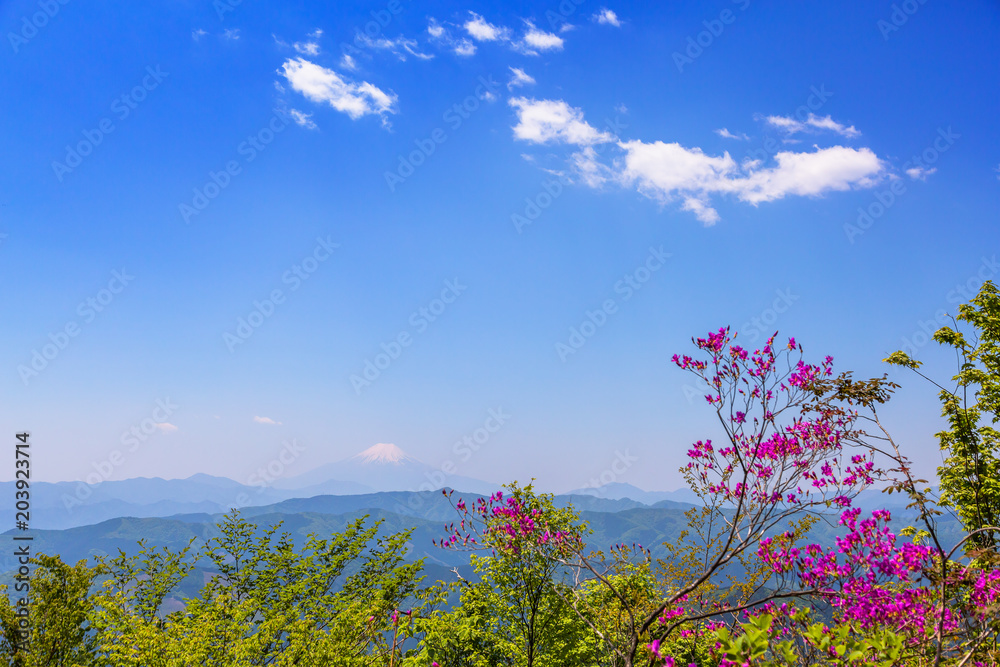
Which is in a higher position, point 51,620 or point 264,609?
point 51,620

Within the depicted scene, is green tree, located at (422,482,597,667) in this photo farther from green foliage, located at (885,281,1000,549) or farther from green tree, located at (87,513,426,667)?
green foliage, located at (885,281,1000,549)

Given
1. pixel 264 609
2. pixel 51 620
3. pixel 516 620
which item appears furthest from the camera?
pixel 516 620

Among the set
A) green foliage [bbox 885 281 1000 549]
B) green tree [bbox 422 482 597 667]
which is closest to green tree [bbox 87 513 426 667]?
green tree [bbox 422 482 597 667]

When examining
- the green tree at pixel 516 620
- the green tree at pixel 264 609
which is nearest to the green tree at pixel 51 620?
the green tree at pixel 264 609

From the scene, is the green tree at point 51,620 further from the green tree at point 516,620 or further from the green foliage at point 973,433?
the green foliage at point 973,433

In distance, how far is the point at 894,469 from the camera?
6902 mm

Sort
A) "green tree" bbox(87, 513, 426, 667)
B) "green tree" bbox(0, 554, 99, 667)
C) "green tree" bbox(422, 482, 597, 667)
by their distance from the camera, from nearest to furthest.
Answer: "green tree" bbox(87, 513, 426, 667) → "green tree" bbox(0, 554, 99, 667) → "green tree" bbox(422, 482, 597, 667)

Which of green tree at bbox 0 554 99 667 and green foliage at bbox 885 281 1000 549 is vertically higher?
green foliage at bbox 885 281 1000 549

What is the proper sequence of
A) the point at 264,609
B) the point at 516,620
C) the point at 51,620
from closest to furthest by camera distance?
the point at 51,620, the point at 264,609, the point at 516,620

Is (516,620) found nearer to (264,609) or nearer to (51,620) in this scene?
(264,609)

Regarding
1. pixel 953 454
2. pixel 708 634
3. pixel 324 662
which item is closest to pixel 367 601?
pixel 324 662

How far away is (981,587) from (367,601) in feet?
47.8

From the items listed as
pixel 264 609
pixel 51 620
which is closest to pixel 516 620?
pixel 264 609

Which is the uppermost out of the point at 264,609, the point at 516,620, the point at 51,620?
the point at 51,620
